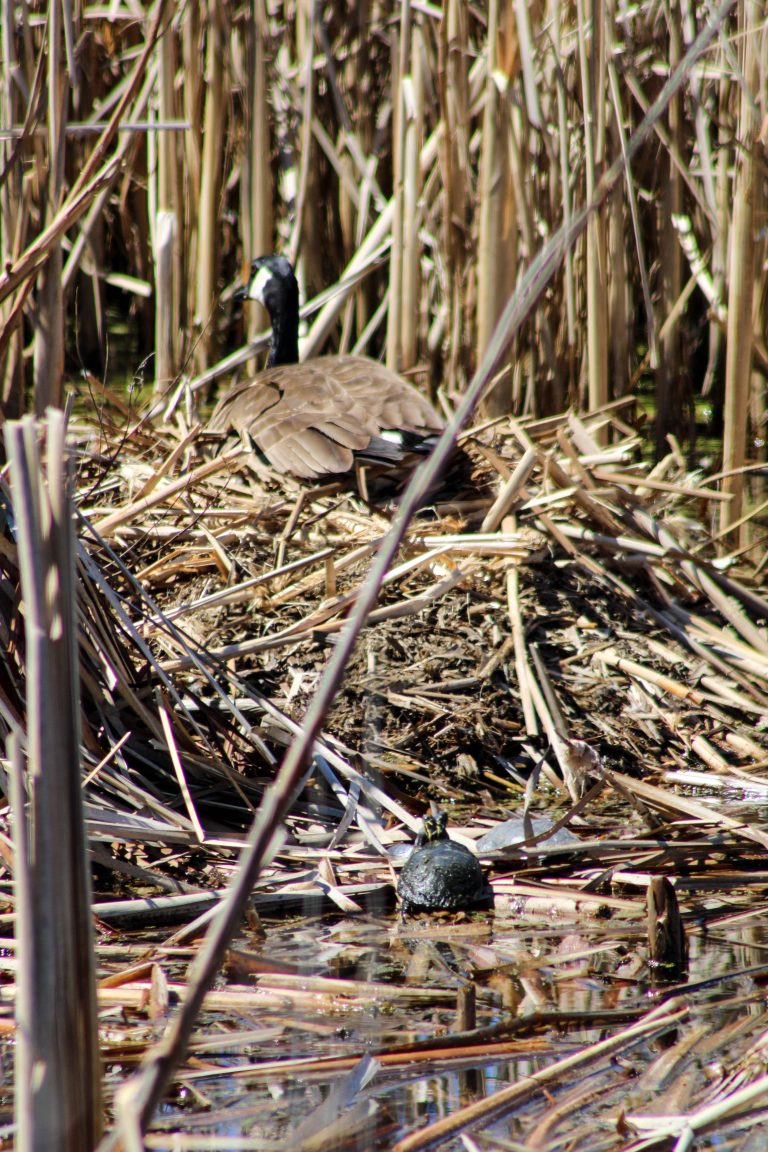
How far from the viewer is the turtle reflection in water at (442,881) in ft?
6.49

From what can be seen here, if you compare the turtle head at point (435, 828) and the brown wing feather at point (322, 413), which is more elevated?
the brown wing feather at point (322, 413)

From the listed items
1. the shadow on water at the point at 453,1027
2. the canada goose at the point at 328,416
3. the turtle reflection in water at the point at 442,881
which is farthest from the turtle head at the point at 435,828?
the canada goose at the point at 328,416

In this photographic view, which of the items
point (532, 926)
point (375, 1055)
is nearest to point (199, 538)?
point (532, 926)

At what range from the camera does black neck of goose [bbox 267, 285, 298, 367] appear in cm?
457

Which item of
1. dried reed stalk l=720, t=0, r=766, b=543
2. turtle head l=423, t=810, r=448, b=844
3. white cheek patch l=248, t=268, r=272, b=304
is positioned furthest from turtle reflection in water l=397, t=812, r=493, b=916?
white cheek patch l=248, t=268, r=272, b=304

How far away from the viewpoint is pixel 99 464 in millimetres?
3303

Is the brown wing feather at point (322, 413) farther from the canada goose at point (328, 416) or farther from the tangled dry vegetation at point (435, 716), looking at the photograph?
the tangled dry vegetation at point (435, 716)

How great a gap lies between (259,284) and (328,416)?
51.7 inches

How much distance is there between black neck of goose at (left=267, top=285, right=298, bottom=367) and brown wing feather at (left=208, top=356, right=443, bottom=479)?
1.97 ft

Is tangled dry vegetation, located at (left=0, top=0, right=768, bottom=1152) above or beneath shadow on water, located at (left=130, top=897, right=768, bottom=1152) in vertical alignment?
above

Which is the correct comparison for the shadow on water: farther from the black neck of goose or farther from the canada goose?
the black neck of goose

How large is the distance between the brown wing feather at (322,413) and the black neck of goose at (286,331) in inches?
23.6

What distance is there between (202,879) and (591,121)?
2.56 metres

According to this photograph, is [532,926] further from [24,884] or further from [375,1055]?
[24,884]
